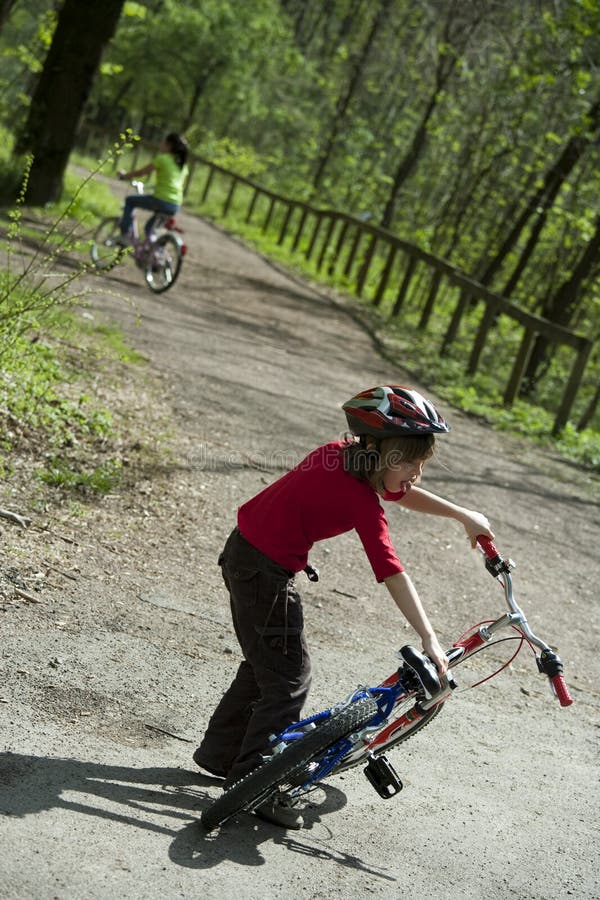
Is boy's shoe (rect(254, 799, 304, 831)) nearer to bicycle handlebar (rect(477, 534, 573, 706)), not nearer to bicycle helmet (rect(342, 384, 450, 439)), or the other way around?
bicycle handlebar (rect(477, 534, 573, 706))

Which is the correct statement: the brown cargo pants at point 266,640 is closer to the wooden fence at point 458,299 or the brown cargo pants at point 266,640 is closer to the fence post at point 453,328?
the wooden fence at point 458,299

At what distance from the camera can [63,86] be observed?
1485 cm

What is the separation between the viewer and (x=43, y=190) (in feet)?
49.7

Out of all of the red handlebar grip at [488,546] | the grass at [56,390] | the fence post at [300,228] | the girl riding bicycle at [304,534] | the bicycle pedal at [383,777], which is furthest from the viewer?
the fence post at [300,228]

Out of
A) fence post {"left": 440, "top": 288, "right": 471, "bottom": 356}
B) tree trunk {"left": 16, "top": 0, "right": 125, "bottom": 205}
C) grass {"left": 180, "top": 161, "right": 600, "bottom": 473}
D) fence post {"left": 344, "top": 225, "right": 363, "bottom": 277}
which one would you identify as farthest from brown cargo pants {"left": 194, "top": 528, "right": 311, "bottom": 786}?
fence post {"left": 344, "top": 225, "right": 363, "bottom": 277}

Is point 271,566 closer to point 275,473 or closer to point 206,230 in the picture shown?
point 275,473

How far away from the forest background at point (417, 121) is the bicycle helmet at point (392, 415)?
9.80 ft

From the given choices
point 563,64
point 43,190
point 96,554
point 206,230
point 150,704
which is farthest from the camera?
point 206,230

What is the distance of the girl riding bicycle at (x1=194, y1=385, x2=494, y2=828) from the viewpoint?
11.9ft

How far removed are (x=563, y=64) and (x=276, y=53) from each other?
3149cm

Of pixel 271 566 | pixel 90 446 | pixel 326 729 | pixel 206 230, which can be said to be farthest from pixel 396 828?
pixel 206 230

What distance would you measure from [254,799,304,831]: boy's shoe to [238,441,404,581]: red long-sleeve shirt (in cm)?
81

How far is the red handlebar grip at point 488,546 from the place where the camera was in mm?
3910

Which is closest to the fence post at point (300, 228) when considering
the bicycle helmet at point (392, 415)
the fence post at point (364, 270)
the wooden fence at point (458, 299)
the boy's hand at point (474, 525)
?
the wooden fence at point (458, 299)
